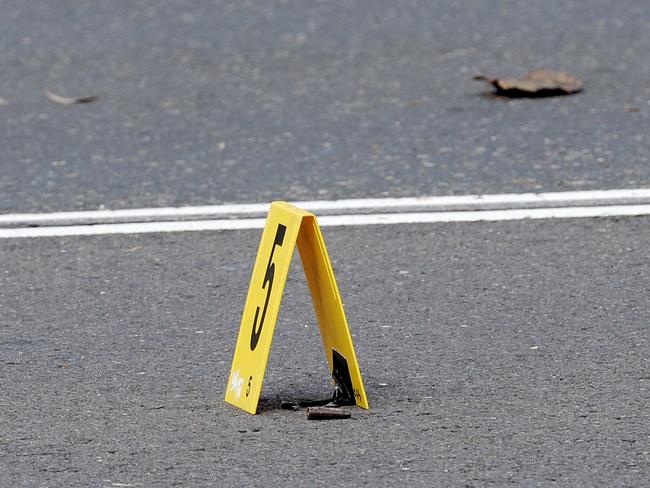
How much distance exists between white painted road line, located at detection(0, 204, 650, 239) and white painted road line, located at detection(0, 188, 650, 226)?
0.05 m

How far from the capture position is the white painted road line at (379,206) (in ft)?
17.6

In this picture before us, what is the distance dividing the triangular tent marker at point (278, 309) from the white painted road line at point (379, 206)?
5.70ft

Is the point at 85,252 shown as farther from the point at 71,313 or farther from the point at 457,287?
the point at 457,287

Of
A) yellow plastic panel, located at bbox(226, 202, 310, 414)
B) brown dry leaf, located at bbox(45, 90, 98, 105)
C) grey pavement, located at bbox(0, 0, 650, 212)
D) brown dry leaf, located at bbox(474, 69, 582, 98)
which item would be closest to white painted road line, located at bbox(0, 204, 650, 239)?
grey pavement, located at bbox(0, 0, 650, 212)

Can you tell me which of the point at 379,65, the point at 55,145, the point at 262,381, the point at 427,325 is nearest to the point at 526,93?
the point at 379,65

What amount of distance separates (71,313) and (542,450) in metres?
1.88

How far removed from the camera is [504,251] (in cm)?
488

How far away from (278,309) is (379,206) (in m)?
1.89

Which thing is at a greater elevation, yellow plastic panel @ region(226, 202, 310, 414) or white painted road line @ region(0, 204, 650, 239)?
yellow plastic panel @ region(226, 202, 310, 414)

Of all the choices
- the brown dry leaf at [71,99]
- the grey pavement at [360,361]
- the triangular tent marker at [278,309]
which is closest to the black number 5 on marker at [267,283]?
the triangular tent marker at [278,309]

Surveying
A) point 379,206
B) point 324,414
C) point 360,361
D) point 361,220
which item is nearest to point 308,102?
point 379,206

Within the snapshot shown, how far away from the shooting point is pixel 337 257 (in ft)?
16.1

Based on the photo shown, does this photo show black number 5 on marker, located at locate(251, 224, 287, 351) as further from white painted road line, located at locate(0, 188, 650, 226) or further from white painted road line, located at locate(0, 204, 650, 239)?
white painted road line, located at locate(0, 188, 650, 226)

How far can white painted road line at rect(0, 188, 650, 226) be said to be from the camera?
5.36 metres
